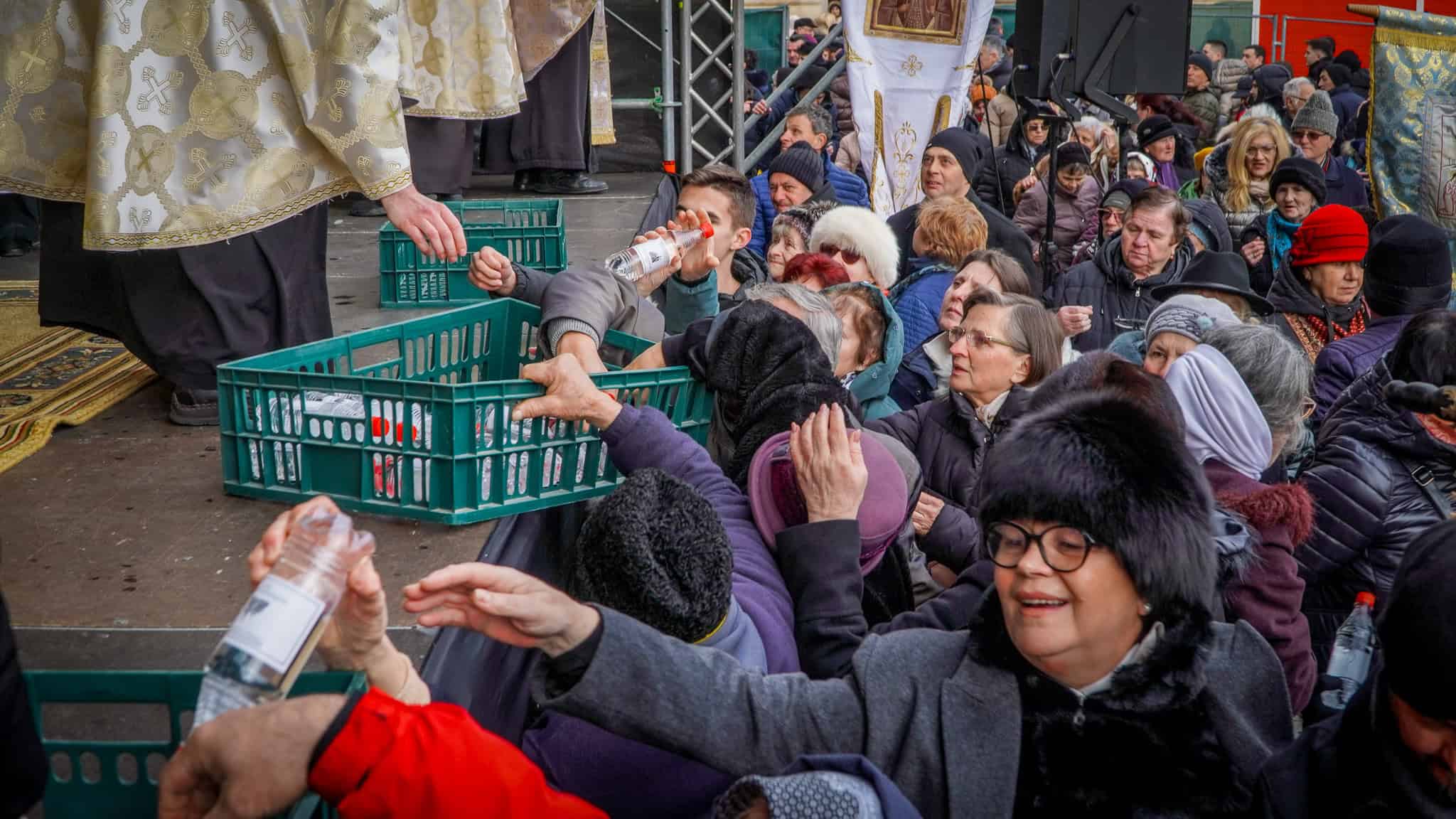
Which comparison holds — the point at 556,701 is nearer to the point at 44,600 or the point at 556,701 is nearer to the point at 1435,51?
the point at 44,600

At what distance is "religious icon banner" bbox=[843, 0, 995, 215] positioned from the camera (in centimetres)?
755

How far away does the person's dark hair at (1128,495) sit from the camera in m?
1.73

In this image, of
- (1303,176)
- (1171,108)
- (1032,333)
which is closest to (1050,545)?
(1032,333)

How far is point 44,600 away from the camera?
2.28 m

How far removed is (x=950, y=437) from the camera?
3.52m

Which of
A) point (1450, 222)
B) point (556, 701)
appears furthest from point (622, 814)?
point (1450, 222)

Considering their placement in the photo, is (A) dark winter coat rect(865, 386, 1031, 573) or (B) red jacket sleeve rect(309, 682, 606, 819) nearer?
(B) red jacket sleeve rect(309, 682, 606, 819)

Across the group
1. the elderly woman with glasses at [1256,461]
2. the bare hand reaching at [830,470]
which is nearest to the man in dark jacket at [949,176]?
the elderly woman with glasses at [1256,461]

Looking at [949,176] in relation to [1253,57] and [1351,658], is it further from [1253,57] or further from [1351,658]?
[1253,57]

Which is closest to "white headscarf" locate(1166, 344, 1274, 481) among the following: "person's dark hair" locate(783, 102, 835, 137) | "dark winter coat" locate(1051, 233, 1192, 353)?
"dark winter coat" locate(1051, 233, 1192, 353)

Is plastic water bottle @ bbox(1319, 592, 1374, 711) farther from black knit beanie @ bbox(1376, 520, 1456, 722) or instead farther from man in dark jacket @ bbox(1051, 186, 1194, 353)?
man in dark jacket @ bbox(1051, 186, 1194, 353)

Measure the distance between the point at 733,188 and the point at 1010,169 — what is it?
485cm

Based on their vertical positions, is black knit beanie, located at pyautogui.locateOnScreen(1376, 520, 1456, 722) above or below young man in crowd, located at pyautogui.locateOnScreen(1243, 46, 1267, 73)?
below

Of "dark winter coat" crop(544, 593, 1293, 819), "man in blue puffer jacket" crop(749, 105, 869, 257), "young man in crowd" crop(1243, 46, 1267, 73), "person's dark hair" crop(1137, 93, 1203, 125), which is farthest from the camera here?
"young man in crowd" crop(1243, 46, 1267, 73)
